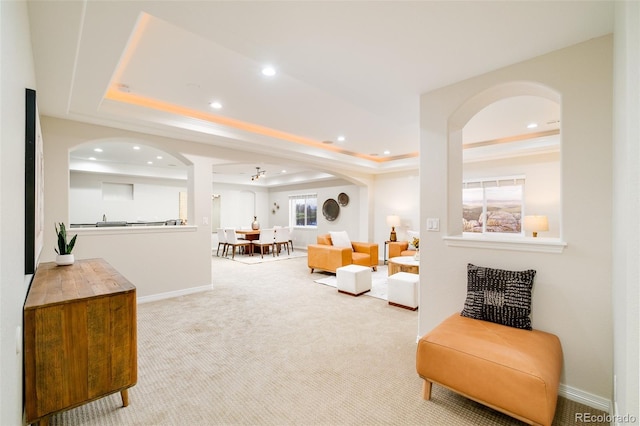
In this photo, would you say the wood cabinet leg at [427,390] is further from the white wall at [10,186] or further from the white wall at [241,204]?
the white wall at [241,204]

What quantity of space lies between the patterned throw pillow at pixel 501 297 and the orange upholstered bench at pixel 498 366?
71 millimetres

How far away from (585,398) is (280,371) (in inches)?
86.5

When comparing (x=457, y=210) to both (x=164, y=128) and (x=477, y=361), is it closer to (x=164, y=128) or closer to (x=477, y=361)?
(x=477, y=361)

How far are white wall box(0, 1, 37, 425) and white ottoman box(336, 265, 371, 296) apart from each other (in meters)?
3.72

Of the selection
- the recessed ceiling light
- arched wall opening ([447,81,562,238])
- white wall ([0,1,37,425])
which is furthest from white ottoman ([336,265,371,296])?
white wall ([0,1,37,425])

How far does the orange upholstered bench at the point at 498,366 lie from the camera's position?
156cm

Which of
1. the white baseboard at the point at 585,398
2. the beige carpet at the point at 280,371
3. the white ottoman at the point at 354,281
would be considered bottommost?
the beige carpet at the point at 280,371

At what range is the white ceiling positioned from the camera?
68.9 inches

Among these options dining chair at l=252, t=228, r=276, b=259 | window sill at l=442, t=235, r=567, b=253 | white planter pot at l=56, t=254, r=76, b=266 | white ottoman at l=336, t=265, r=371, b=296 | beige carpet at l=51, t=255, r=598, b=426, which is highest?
window sill at l=442, t=235, r=567, b=253

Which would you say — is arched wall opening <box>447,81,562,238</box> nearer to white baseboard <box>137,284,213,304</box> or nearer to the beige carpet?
the beige carpet

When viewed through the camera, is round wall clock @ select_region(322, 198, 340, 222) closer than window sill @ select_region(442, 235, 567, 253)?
No

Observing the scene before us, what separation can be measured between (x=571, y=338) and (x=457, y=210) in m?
1.27

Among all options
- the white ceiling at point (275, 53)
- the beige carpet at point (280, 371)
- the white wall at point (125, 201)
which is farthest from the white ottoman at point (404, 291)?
the white wall at point (125, 201)

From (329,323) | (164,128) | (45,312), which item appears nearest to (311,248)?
(329,323)
